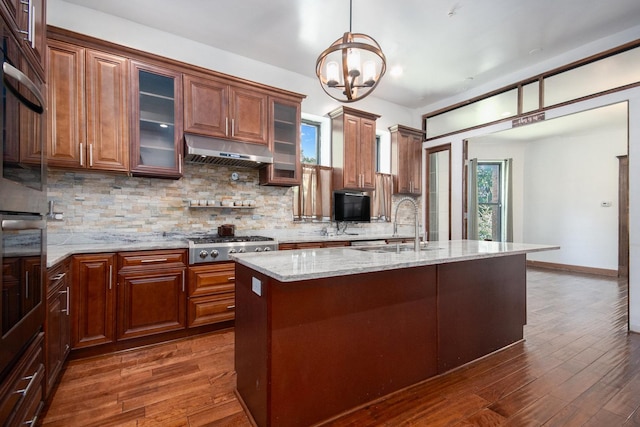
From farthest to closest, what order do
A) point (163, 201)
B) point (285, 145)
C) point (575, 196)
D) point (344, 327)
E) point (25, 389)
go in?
point (575, 196) → point (285, 145) → point (163, 201) → point (344, 327) → point (25, 389)

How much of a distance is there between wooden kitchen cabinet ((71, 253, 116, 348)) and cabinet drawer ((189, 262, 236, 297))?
639 millimetres

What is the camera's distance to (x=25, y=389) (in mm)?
1232

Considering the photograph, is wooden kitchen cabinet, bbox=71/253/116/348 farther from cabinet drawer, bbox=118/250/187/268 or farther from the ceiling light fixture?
the ceiling light fixture

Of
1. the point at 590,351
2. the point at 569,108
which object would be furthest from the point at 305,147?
the point at 590,351

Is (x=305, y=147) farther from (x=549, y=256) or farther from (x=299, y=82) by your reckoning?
(x=549, y=256)

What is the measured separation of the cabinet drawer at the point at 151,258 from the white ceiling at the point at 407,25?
2.41 metres

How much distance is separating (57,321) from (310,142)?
11.6ft

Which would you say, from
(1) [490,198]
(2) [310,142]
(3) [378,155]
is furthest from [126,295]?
(1) [490,198]

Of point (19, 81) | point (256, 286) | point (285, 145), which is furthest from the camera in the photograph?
point (285, 145)

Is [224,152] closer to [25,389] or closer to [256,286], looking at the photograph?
[256,286]

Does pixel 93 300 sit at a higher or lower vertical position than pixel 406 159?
lower

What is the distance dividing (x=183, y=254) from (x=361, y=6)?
296 centimetres

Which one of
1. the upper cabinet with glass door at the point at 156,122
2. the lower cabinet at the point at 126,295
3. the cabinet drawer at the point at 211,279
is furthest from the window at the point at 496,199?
the lower cabinet at the point at 126,295

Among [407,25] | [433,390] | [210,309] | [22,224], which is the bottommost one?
[433,390]
